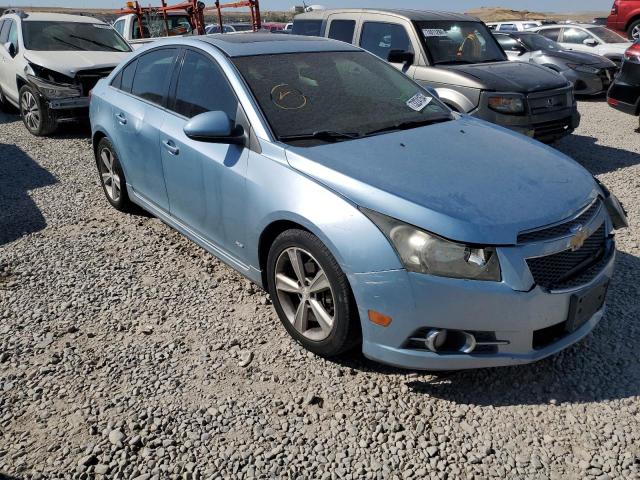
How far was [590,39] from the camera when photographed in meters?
12.1

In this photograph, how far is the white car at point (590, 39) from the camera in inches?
472

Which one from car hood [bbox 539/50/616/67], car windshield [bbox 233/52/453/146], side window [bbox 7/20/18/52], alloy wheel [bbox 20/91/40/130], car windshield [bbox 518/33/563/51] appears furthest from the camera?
car windshield [bbox 518/33/563/51]

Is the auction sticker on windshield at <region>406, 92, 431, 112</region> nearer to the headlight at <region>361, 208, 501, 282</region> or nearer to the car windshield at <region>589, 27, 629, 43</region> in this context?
the headlight at <region>361, 208, 501, 282</region>

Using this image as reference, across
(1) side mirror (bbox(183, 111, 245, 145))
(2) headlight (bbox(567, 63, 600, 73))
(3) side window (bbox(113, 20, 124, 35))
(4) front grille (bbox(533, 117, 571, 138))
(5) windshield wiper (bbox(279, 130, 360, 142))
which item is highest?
(1) side mirror (bbox(183, 111, 245, 145))

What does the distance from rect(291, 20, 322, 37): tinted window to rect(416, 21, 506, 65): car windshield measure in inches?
61.6

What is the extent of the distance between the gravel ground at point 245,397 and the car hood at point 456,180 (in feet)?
2.92

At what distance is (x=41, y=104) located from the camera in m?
7.69

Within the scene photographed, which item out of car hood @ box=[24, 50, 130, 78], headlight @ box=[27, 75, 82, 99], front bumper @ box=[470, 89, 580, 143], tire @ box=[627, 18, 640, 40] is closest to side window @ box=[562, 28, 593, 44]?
tire @ box=[627, 18, 640, 40]

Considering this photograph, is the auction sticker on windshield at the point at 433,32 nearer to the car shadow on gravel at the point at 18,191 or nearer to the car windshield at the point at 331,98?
the car windshield at the point at 331,98

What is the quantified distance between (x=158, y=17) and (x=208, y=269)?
11735mm

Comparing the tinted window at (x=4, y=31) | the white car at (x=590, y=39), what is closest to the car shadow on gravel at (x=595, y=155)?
the white car at (x=590, y=39)

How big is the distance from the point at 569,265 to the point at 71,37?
8.81m

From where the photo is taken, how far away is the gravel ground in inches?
91.3

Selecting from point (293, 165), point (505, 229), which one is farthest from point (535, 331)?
point (293, 165)
